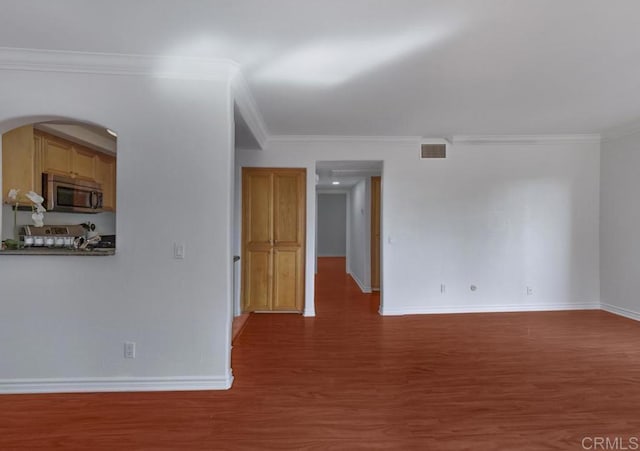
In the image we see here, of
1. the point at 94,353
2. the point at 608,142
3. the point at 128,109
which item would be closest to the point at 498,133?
the point at 608,142

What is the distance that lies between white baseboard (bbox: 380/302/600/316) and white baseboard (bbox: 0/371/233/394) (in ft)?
8.79

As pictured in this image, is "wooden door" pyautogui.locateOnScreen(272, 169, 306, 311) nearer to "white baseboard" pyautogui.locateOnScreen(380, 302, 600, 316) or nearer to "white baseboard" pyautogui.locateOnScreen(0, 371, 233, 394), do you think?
"white baseboard" pyautogui.locateOnScreen(380, 302, 600, 316)

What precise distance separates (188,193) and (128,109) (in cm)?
80

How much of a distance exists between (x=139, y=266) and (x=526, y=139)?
5.00 metres

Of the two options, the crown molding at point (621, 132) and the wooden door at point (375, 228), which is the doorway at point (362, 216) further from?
the crown molding at point (621, 132)

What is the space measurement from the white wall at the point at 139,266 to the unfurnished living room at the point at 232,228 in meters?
0.02

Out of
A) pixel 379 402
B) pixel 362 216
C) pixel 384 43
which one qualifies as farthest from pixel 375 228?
pixel 384 43

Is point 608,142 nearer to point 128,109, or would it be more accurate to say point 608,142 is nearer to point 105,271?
point 128,109

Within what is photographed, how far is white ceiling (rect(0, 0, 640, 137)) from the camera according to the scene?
182cm

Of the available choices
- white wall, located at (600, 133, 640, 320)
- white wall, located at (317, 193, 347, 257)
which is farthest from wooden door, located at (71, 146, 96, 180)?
white wall, located at (317, 193, 347, 257)

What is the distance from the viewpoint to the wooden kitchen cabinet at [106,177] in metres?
4.30

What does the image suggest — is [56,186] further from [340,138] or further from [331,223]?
[331,223]

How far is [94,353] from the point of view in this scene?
2.41m

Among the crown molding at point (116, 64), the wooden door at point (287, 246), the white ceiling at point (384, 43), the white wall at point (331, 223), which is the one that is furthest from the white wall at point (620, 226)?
the white wall at point (331, 223)
